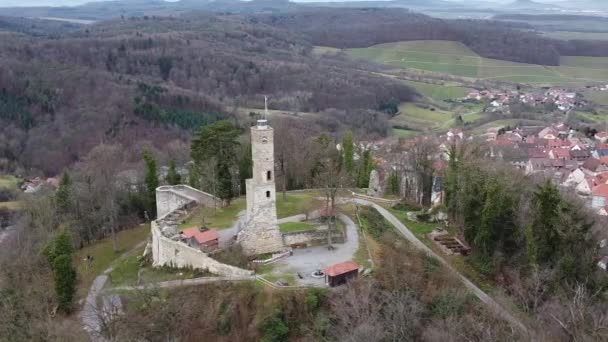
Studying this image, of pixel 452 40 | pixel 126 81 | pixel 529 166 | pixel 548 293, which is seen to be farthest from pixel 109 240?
pixel 452 40

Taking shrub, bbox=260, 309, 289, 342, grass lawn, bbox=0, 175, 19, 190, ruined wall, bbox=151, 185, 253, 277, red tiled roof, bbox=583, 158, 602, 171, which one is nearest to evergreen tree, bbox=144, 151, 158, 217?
ruined wall, bbox=151, 185, 253, 277

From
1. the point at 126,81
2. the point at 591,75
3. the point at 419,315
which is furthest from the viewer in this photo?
the point at 591,75

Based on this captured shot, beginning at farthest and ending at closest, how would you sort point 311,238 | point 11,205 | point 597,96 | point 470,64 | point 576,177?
point 470,64, point 597,96, point 11,205, point 576,177, point 311,238

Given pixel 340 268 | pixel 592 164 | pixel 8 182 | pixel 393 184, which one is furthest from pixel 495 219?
pixel 8 182

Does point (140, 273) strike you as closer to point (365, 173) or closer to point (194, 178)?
point (194, 178)

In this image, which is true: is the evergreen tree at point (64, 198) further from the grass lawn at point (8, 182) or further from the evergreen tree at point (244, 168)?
the grass lawn at point (8, 182)

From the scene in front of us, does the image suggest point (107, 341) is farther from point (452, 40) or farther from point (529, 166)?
point (452, 40)
